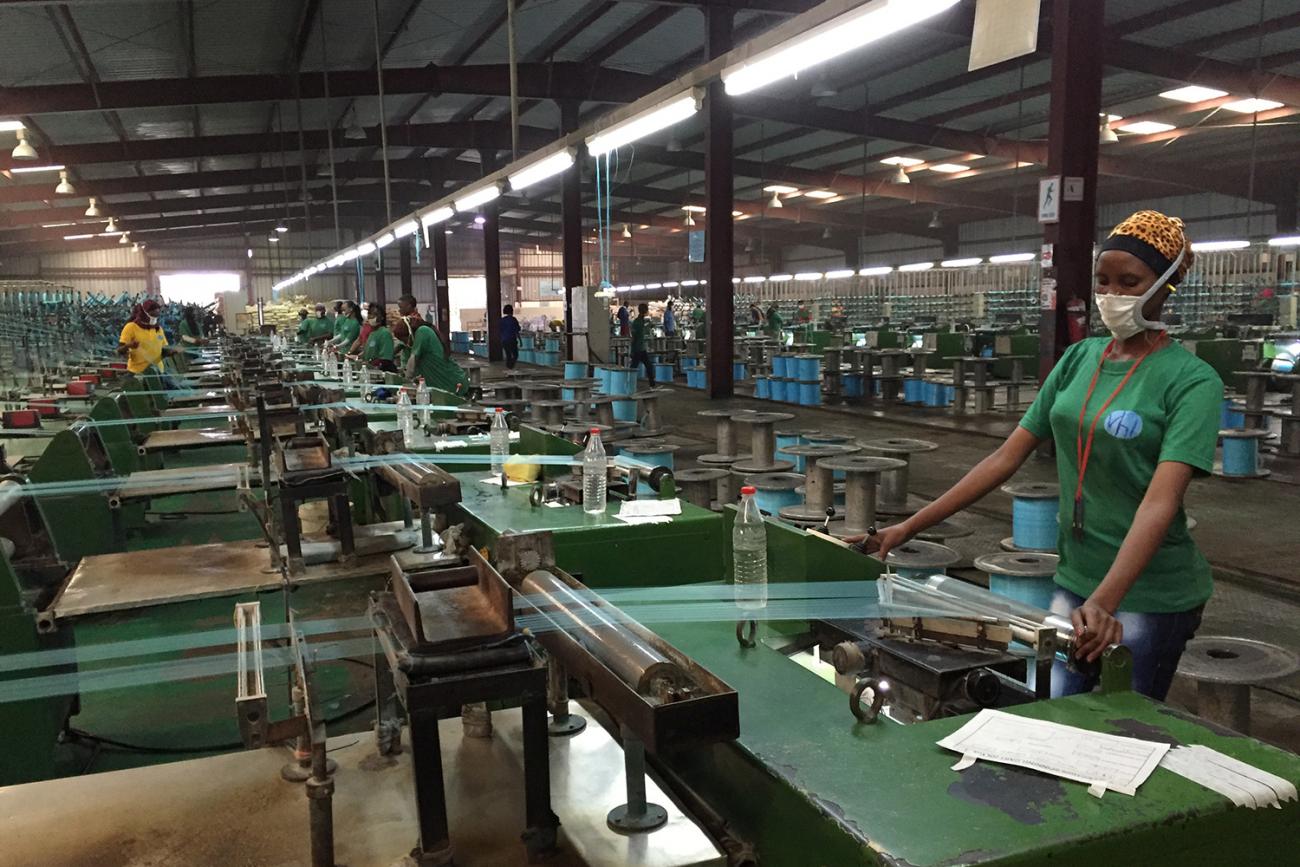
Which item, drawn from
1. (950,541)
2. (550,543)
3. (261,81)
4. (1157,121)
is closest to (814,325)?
(1157,121)

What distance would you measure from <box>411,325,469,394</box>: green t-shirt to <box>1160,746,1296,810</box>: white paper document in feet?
22.3

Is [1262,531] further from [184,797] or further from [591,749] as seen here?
[184,797]

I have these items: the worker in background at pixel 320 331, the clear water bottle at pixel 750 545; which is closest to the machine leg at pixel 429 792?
the clear water bottle at pixel 750 545

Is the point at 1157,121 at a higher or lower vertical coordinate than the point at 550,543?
higher

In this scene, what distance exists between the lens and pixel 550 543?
1.92m

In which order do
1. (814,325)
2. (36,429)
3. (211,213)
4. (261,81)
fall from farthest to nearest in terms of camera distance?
(211,213)
(814,325)
(261,81)
(36,429)

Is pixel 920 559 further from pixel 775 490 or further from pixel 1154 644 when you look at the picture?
pixel 775 490

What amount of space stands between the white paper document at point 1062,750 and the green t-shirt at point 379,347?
883 cm

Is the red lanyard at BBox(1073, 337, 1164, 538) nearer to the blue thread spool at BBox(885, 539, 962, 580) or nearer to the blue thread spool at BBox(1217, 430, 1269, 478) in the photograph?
the blue thread spool at BBox(885, 539, 962, 580)

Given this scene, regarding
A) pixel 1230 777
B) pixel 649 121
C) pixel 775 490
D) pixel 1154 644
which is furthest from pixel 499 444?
pixel 1230 777

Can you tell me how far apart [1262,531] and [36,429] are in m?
7.55

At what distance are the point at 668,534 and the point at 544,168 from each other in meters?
4.33

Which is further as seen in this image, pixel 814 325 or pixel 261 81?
pixel 814 325

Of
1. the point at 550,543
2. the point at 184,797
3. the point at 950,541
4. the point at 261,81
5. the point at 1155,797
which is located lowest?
the point at 950,541
